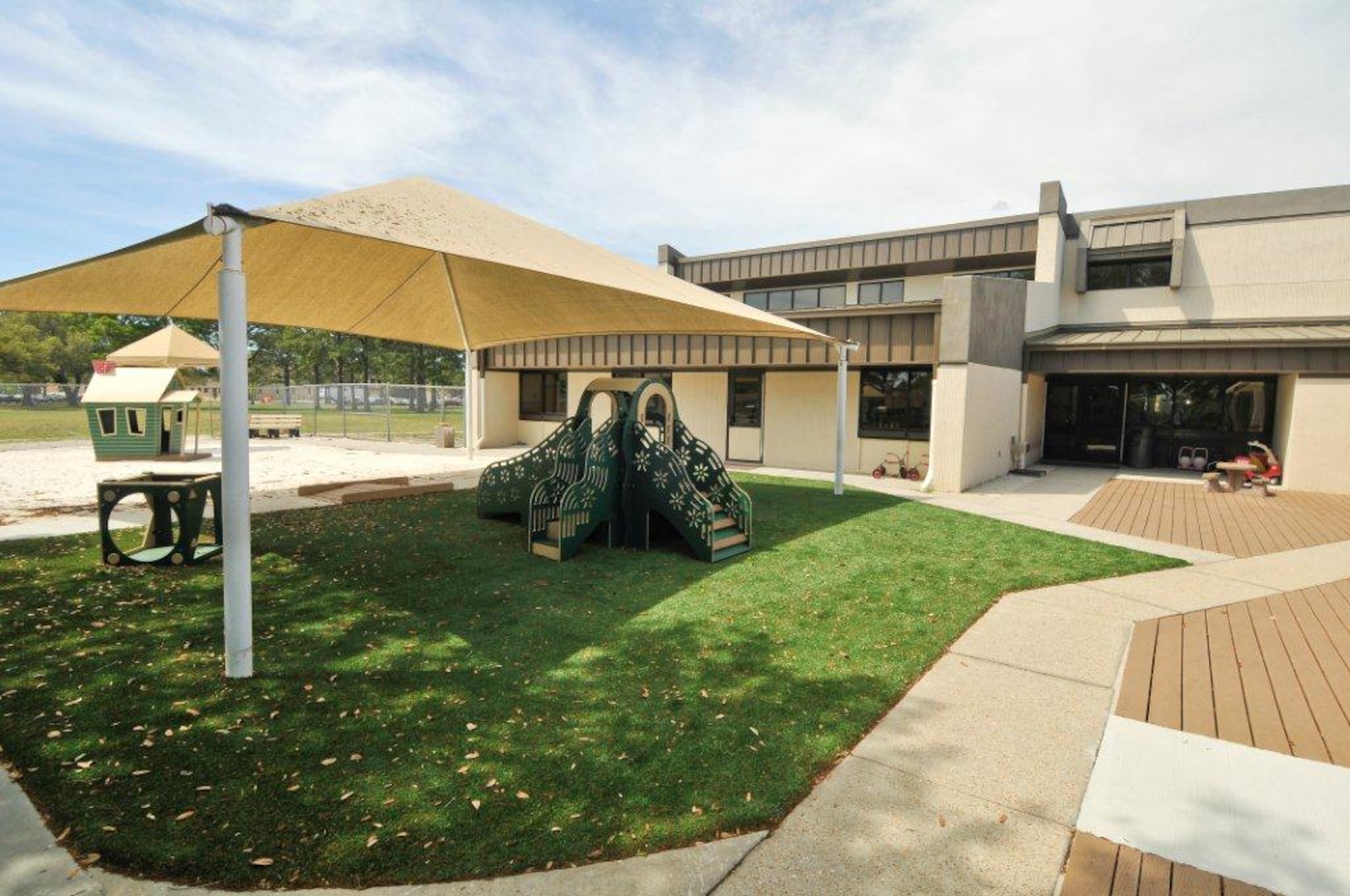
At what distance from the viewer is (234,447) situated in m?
4.02

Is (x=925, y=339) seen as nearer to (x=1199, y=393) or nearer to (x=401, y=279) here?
(x=401, y=279)

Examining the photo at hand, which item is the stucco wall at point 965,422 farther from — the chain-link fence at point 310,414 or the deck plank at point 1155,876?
the chain-link fence at point 310,414

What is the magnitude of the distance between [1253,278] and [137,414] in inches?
1113

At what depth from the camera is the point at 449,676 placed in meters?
4.12

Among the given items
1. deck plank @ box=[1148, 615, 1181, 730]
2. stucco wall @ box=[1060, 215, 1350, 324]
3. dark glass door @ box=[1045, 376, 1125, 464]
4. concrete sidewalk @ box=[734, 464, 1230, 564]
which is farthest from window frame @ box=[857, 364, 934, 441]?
deck plank @ box=[1148, 615, 1181, 730]

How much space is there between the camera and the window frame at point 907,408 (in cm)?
1480

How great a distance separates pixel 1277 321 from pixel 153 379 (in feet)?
93.6

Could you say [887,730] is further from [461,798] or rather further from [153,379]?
Answer: [153,379]

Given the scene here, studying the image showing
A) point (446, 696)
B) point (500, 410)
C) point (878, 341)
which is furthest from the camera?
point (500, 410)

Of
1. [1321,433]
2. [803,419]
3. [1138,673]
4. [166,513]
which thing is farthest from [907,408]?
[166,513]

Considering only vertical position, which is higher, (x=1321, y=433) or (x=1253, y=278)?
(x=1253, y=278)

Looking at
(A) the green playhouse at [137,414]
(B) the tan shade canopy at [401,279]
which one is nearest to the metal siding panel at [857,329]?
(B) the tan shade canopy at [401,279]

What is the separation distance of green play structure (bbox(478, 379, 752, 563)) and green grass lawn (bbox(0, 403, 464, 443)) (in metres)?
18.7

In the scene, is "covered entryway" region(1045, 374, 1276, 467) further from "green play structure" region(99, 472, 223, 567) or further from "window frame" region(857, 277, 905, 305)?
"green play structure" region(99, 472, 223, 567)
